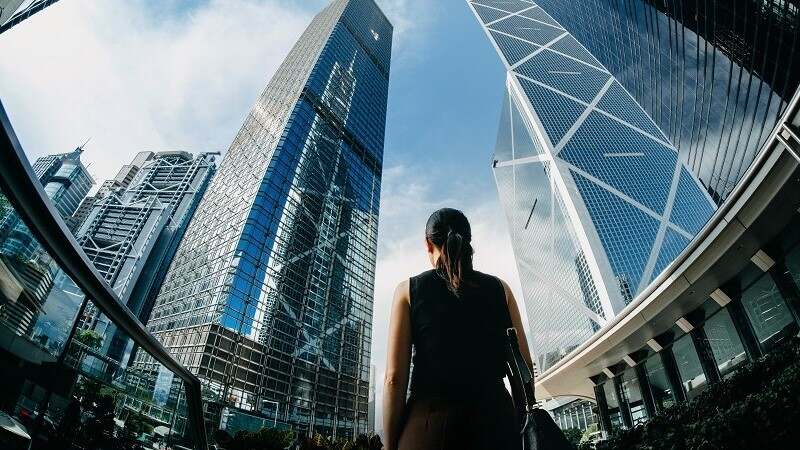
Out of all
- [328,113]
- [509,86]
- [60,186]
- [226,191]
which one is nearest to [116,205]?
[60,186]

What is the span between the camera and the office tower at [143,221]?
70.2 metres

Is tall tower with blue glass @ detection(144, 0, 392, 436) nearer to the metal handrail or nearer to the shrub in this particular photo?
the shrub

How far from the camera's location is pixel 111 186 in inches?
3371

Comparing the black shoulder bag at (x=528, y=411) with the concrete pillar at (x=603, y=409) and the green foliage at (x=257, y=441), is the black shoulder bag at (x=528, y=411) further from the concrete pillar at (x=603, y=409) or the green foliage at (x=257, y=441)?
the concrete pillar at (x=603, y=409)

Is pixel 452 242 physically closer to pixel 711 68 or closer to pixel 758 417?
pixel 758 417

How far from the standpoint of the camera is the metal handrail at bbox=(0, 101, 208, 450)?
2.07 metres

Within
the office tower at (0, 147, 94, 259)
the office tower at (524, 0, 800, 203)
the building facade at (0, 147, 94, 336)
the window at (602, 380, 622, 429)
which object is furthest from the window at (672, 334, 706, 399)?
the office tower at (0, 147, 94, 259)

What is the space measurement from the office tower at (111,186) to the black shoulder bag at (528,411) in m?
102

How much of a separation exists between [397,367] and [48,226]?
99.6 inches

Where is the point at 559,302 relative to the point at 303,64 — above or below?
below

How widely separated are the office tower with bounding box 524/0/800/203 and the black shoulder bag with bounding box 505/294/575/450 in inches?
942

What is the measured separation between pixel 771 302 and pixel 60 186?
110 m

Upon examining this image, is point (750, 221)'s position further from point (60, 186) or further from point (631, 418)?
point (60, 186)

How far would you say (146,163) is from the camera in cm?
9106
